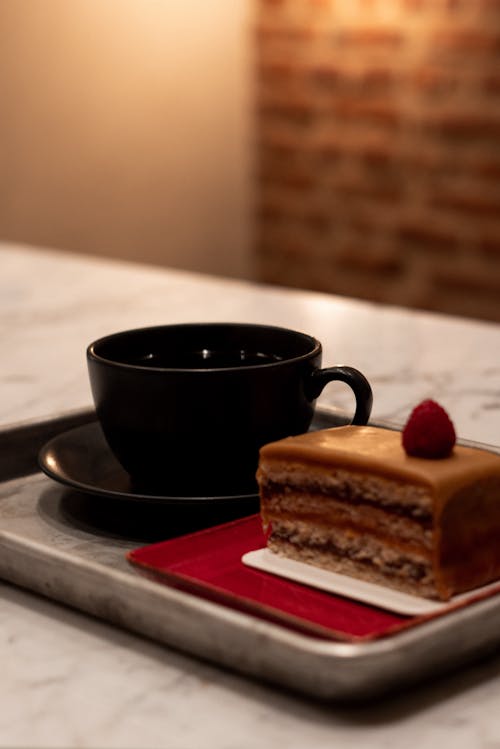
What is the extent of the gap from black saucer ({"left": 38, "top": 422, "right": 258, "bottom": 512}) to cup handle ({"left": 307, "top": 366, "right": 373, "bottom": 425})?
78mm

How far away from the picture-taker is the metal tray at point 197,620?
51 centimetres

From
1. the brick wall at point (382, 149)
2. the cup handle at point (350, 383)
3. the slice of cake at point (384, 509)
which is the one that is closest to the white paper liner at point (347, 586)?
the slice of cake at point (384, 509)

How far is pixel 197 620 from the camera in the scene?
554 mm

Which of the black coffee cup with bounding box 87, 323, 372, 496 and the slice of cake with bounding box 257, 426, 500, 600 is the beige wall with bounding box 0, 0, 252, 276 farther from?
the slice of cake with bounding box 257, 426, 500, 600

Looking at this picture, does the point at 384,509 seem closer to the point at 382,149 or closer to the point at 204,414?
the point at 204,414

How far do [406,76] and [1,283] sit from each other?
2.61m

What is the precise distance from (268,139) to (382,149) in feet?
1.98

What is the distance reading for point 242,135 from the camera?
185 inches

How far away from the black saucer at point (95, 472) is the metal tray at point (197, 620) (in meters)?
0.02

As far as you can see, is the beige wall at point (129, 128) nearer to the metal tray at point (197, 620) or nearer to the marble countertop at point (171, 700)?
the marble countertop at point (171, 700)

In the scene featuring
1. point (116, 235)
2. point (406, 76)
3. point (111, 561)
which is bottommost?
point (116, 235)

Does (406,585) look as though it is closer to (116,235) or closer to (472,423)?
(472,423)

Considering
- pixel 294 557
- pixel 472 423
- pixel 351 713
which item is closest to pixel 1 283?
pixel 472 423

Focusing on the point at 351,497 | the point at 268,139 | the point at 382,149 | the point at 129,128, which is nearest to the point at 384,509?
the point at 351,497
